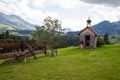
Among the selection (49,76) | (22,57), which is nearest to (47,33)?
(22,57)

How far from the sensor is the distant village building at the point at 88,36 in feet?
163

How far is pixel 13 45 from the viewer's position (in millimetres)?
20734

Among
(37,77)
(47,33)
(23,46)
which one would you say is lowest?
(37,77)

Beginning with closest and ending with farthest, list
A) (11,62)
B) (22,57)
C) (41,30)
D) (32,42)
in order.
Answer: (11,62)
(22,57)
(32,42)
(41,30)

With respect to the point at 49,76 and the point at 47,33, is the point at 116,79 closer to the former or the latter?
the point at 49,76

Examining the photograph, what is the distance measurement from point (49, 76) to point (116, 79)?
3810 millimetres

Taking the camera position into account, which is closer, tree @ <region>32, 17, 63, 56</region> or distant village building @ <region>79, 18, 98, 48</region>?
tree @ <region>32, 17, 63, 56</region>

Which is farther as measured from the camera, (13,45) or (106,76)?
(13,45)

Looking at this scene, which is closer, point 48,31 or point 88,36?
point 48,31

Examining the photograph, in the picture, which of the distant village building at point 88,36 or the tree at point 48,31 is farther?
the distant village building at point 88,36

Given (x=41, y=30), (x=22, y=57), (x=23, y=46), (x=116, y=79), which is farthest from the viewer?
(x=41, y=30)

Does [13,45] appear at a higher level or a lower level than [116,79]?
higher

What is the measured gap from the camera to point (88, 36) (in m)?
51.7

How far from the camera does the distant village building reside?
4972cm
